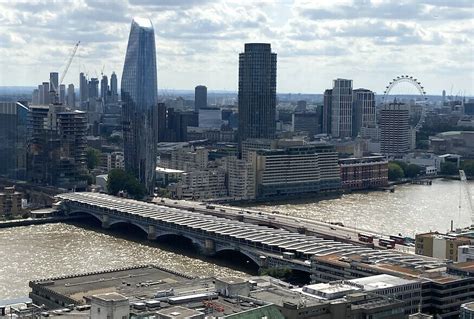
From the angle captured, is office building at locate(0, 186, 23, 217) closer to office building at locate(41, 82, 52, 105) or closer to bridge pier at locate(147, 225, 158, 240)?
bridge pier at locate(147, 225, 158, 240)

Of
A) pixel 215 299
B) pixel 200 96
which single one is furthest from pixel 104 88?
pixel 215 299

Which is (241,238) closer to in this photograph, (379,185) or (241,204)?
(241,204)

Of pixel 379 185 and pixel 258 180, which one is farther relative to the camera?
pixel 379 185

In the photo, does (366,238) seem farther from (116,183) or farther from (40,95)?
(40,95)

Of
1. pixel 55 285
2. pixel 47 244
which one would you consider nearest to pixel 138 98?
pixel 47 244

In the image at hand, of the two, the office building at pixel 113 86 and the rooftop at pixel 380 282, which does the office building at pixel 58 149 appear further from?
the office building at pixel 113 86
